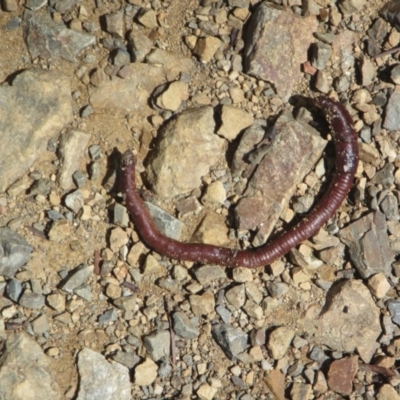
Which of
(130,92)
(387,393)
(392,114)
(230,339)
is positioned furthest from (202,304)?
(392,114)

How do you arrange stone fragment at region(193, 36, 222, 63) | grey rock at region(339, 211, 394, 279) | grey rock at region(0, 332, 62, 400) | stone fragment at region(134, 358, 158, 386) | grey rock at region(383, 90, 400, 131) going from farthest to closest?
stone fragment at region(193, 36, 222, 63)
grey rock at region(383, 90, 400, 131)
grey rock at region(339, 211, 394, 279)
stone fragment at region(134, 358, 158, 386)
grey rock at region(0, 332, 62, 400)

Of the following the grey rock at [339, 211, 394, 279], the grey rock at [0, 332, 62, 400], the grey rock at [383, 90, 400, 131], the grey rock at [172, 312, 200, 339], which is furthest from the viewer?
the grey rock at [383, 90, 400, 131]

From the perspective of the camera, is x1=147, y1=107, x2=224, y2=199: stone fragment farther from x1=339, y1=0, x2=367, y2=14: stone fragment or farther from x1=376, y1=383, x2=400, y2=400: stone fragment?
x1=376, y1=383, x2=400, y2=400: stone fragment

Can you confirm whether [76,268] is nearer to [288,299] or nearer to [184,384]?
[184,384]

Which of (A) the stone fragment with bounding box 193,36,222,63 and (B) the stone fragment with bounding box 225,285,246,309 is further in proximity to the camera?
(A) the stone fragment with bounding box 193,36,222,63

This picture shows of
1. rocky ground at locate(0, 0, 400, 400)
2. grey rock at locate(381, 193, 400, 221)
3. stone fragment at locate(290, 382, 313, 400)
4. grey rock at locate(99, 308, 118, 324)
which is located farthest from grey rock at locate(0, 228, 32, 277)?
grey rock at locate(381, 193, 400, 221)

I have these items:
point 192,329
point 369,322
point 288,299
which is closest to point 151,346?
point 192,329
